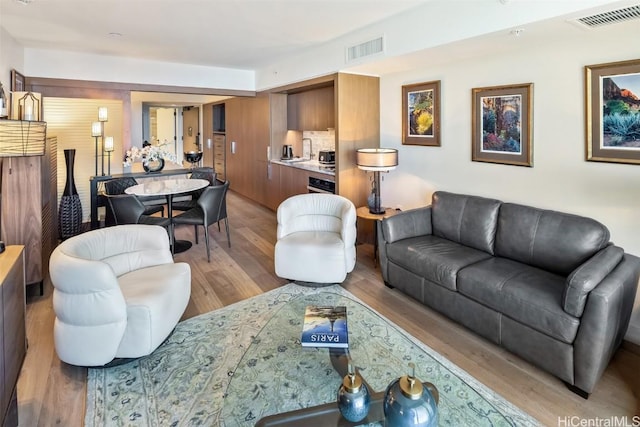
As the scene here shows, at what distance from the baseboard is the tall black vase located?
19.7ft

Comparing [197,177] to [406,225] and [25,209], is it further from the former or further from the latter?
[406,225]

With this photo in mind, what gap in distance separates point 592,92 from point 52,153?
5.55 meters

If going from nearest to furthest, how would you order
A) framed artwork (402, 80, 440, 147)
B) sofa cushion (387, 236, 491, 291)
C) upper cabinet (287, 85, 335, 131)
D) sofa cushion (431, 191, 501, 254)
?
sofa cushion (387, 236, 491, 291) < sofa cushion (431, 191, 501, 254) < framed artwork (402, 80, 440, 147) < upper cabinet (287, 85, 335, 131)

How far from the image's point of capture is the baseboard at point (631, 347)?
8.22 feet

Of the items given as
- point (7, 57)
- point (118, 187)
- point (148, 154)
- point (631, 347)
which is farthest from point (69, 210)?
point (631, 347)

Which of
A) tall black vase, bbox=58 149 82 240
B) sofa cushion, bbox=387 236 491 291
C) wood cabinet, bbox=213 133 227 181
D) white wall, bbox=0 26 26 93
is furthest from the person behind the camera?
wood cabinet, bbox=213 133 227 181

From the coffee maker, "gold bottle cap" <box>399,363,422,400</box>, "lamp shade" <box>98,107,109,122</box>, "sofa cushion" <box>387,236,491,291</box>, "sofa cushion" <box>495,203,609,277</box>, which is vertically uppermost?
"lamp shade" <box>98,107,109,122</box>

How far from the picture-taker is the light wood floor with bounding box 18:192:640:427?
199 cm

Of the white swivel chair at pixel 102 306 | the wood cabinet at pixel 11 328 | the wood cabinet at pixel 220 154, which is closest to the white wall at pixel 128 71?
the wood cabinet at pixel 220 154

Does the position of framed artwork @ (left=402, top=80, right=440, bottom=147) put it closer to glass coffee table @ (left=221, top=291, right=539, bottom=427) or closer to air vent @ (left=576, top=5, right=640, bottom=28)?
air vent @ (left=576, top=5, right=640, bottom=28)

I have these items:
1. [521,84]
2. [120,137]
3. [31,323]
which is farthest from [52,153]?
[521,84]

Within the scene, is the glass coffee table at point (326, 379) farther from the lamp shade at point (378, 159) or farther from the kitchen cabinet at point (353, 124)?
the kitchen cabinet at point (353, 124)

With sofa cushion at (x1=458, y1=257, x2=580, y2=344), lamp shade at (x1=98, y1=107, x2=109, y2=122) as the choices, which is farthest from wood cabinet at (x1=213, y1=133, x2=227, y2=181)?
sofa cushion at (x1=458, y1=257, x2=580, y2=344)

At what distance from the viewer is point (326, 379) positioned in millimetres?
1718
